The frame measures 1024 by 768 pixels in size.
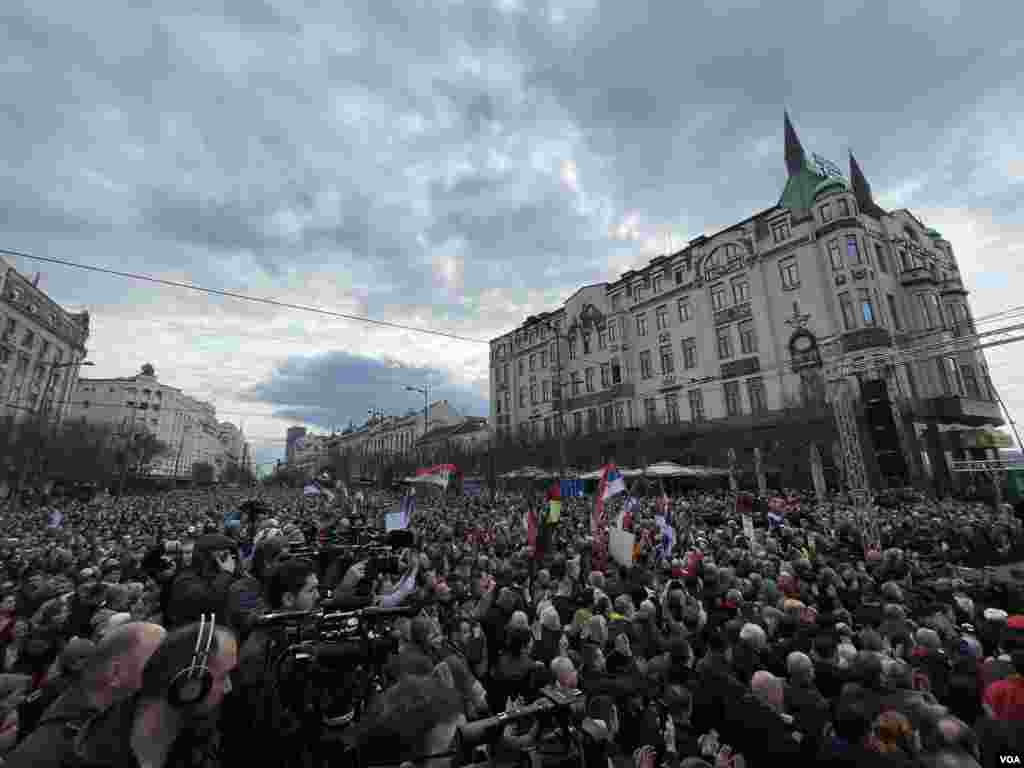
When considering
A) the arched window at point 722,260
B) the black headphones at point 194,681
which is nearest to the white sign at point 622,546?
the black headphones at point 194,681

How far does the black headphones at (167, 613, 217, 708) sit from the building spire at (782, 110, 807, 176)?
46362mm

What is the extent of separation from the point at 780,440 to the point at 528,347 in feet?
105

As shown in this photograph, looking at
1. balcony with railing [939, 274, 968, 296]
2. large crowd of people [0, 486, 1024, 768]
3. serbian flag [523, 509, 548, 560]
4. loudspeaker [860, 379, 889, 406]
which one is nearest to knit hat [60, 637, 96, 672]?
large crowd of people [0, 486, 1024, 768]

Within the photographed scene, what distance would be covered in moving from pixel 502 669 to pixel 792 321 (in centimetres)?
3508

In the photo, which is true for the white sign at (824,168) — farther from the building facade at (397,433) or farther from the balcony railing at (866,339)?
the building facade at (397,433)

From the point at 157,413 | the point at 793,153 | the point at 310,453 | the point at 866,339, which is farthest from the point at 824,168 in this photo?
the point at 310,453

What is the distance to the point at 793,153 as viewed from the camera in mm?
38531

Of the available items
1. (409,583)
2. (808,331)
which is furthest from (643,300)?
(409,583)

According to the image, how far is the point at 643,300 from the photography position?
43.9 meters

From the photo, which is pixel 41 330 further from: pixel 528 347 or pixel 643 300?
pixel 643 300

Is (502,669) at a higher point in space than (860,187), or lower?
lower

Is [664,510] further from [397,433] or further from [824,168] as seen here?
[397,433]

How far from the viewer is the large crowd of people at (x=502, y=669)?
171cm

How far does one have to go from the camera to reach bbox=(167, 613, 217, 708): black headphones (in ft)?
5.51
